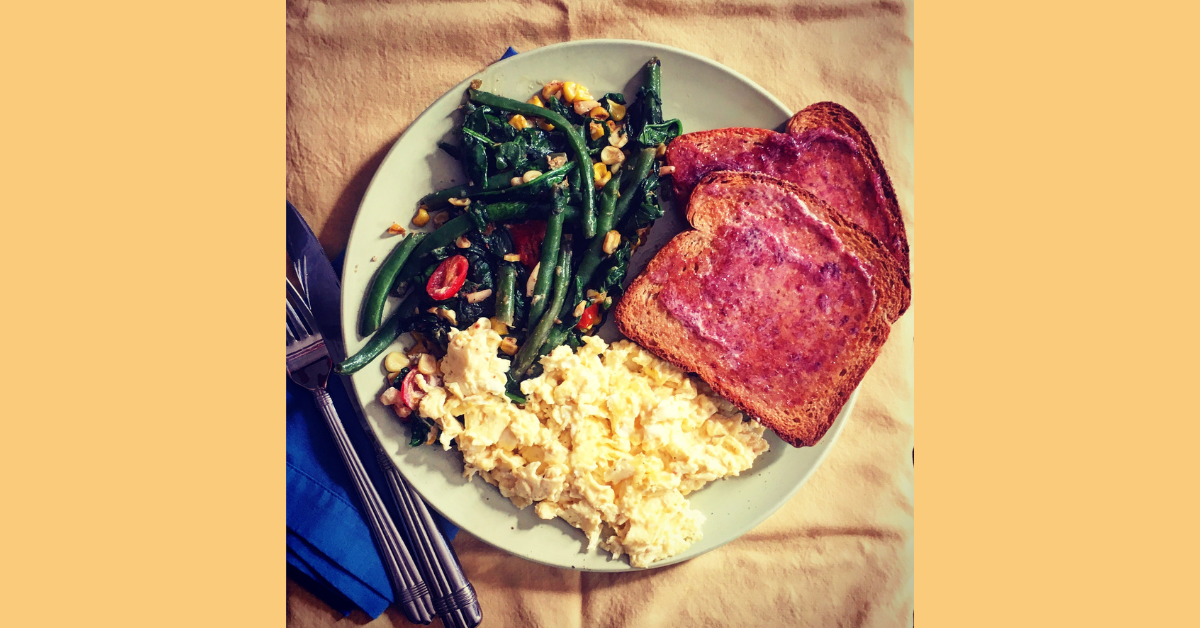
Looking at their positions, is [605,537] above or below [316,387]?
below

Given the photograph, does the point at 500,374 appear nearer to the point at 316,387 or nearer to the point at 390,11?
the point at 316,387

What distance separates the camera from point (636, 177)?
313cm

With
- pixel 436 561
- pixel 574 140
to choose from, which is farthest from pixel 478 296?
pixel 436 561

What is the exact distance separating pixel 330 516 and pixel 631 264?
2.11 metres

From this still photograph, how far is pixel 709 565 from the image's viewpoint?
355 centimetres

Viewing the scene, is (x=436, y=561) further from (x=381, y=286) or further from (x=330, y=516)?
(x=381, y=286)

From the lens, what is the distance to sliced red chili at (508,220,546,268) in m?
3.18

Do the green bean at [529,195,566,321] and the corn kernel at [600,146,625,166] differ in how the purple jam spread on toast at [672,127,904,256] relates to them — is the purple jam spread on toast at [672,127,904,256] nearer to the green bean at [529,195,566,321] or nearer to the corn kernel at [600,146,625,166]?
the corn kernel at [600,146,625,166]

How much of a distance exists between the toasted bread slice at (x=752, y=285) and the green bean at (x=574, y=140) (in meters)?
0.41

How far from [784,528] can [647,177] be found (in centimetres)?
222

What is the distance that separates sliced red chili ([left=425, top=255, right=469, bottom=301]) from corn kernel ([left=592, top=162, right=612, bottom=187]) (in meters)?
0.80

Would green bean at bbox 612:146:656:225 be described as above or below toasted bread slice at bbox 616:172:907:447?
above

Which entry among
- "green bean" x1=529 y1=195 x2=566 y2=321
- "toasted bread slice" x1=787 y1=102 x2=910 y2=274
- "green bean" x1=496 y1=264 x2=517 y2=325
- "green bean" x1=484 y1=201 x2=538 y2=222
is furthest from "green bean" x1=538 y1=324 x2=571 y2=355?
"toasted bread slice" x1=787 y1=102 x2=910 y2=274

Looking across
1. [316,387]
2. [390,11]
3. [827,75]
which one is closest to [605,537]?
[316,387]
